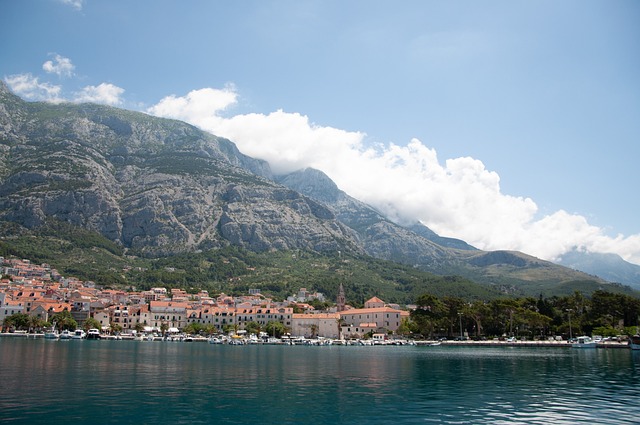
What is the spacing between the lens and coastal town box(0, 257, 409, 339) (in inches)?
4599

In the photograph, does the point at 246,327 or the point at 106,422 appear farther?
the point at 246,327

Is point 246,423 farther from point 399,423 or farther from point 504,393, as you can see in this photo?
point 504,393

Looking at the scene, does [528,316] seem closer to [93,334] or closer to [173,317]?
[173,317]

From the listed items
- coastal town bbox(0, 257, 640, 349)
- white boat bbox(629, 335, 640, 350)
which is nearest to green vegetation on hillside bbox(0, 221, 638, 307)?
coastal town bbox(0, 257, 640, 349)

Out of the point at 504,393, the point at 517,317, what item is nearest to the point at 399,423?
the point at 504,393

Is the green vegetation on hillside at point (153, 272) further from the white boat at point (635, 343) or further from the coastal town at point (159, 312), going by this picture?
the white boat at point (635, 343)

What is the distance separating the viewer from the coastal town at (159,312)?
116812 millimetres

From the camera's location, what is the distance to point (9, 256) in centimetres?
15588

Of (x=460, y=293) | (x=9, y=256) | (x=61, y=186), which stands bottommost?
(x=460, y=293)

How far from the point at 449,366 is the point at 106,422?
34.9 meters

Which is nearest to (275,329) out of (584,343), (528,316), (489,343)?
(489,343)

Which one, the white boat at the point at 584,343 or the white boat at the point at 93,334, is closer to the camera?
the white boat at the point at 584,343

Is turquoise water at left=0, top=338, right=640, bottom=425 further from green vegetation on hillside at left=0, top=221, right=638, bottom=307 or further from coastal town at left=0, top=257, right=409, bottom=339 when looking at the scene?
green vegetation on hillside at left=0, top=221, right=638, bottom=307

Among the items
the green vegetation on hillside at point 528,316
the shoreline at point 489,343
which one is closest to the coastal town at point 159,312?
the shoreline at point 489,343
